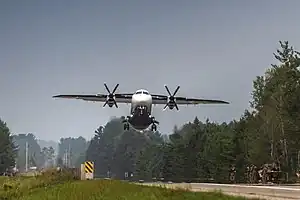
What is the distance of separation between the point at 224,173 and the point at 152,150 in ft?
215

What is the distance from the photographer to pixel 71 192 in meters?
37.7

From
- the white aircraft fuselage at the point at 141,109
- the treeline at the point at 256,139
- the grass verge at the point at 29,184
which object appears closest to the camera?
the grass verge at the point at 29,184

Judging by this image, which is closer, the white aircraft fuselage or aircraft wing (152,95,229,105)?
the white aircraft fuselage

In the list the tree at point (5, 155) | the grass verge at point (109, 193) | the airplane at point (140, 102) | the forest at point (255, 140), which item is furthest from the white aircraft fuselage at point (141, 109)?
the tree at point (5, 155)

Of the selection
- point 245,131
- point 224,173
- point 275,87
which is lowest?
point 224,173

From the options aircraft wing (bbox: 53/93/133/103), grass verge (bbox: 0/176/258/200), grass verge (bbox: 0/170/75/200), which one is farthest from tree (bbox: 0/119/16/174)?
grass verge (bbox: 0/176/258/200)

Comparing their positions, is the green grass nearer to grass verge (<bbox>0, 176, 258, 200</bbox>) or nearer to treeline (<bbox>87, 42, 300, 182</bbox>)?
grass verge (<bbox>0, 176, 258, 200</bbox>)

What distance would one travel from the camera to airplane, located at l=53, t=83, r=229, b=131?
69.8m

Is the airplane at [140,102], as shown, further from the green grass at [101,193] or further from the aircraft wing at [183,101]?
the green grass at [101,193]

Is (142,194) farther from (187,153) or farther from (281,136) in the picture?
(187,153)

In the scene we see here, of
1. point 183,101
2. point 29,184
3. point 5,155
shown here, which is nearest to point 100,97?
point 183,101

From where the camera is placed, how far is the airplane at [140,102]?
229 ft

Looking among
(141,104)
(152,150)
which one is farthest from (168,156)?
(141,104)

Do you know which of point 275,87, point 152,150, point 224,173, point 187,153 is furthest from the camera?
point 152,150
